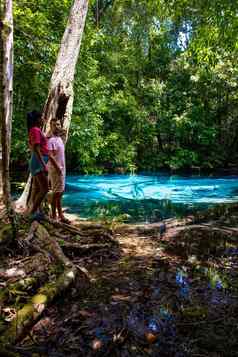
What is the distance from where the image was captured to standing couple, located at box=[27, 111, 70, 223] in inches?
215

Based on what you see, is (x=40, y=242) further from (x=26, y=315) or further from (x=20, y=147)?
(x=20, y=147)

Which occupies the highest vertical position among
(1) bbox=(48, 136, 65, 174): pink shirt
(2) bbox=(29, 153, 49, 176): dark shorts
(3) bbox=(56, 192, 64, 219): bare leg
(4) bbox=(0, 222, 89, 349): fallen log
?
(1) bbox=(48, 136, 65, 174): pink shirt

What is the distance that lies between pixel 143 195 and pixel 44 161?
985 centimetres

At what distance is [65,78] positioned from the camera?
6570 millimetres

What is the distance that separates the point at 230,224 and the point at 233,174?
60.6 ft

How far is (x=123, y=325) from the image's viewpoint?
9.34ft

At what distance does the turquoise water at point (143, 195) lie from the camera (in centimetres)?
1091

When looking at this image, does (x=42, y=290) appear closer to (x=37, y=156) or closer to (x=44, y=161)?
(x=37, y=156)

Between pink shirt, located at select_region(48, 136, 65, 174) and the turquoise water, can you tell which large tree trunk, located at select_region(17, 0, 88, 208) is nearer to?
pink shirt, located at select_region(48, 136, 65, 174)

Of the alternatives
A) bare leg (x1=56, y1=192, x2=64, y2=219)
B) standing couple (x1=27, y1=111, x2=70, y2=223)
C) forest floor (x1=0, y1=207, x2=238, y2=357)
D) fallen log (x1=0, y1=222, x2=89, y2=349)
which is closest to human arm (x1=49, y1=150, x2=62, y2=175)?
standing couple (x1=27, y1=111, x2=70, y2=223)

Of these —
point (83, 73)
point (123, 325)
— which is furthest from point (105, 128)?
point (123, 325)

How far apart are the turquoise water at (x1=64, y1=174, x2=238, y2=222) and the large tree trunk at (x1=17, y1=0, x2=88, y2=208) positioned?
3468 millimetres

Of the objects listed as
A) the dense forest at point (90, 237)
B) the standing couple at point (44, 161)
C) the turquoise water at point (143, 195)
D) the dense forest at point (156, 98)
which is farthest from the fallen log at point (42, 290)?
the dense forest at point (156, 98)

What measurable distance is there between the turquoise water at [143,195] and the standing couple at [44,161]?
10.4 ft
